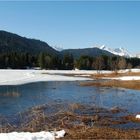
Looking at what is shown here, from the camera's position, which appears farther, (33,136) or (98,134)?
(98,134)

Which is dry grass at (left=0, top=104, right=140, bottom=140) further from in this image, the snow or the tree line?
the tree line

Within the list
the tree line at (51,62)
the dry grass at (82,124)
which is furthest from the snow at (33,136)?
the tree line at (51,62)

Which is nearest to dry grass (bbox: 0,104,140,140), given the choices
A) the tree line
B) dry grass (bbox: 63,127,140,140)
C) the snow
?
dry grass (bbox: 63,127,140,140)

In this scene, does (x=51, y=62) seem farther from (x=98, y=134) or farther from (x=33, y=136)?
(x=33, y=136)

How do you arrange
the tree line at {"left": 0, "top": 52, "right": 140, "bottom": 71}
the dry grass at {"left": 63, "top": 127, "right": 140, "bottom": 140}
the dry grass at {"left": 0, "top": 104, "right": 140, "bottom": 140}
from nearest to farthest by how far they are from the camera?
the dry grass at {"left": 63, "top": 127, "right": 140, "bottom": 140} → the dry grass at {"left": 0, "top": 104, "right": 140, "bottom": 140} → the tree line at {"left": 0, "top": 52, "right": 140, "bottom": 71}

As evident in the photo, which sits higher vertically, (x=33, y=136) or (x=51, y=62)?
(x=51, y=62)

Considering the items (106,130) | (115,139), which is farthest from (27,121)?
(115,139)

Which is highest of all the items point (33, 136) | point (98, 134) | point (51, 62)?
point (51, 62)

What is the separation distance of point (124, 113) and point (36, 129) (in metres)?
8.21

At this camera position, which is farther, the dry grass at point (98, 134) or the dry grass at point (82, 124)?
the dry grass at point (82, 124)

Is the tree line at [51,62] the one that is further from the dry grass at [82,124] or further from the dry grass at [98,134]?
the dry grass at [98,134]

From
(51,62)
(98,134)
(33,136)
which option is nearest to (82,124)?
(98,134)

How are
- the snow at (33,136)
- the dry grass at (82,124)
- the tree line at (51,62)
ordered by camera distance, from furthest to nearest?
the tree line at (51,62), the dry grass at (82,124), the snow at (33,136)

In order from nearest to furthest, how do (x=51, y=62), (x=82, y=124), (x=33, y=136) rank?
(x=33, y=136) → (x=82, y=124) → (x=51, y=62)
